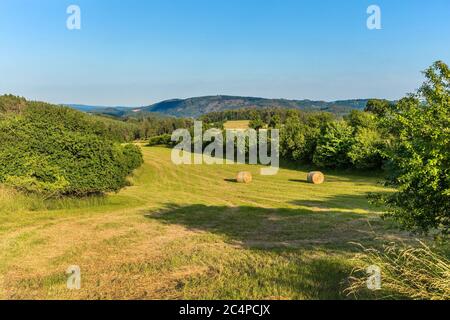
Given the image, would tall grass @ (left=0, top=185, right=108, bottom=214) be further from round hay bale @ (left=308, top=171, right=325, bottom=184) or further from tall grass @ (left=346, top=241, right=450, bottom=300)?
round hay bale @ (left=308, top=171, right=325, bottom=184)

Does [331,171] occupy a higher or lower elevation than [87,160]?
lower

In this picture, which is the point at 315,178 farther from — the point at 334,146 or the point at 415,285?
the point at 415,285

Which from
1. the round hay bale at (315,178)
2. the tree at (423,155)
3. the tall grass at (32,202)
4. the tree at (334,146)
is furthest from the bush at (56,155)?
the tree at (334,146)

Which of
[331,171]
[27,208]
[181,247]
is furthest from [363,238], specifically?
[331,171]

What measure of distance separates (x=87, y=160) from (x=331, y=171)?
37.0 meters

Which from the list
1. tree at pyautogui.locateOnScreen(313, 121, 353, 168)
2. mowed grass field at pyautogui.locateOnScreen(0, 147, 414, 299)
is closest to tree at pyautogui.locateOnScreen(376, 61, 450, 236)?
mowed grass field at pyautogui.locateOnScreen(0, 147, 414, 299)

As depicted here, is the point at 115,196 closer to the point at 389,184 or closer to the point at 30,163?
the point at 30,163

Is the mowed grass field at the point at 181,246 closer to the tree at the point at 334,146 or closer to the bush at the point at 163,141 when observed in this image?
the tree at the point at 334,146

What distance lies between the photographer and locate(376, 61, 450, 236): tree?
6.95 metres

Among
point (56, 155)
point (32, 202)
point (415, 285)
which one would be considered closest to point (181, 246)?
point (415, 285)

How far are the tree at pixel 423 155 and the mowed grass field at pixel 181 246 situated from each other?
221 centimetres

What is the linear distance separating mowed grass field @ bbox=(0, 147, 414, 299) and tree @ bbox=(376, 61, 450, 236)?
2211 mm
